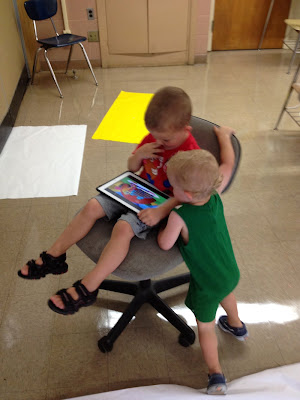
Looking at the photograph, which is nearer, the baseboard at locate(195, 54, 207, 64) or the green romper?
the green romper

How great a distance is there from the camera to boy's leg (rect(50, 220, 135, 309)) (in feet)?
3.95

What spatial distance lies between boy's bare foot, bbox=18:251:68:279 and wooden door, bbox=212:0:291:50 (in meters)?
4.11

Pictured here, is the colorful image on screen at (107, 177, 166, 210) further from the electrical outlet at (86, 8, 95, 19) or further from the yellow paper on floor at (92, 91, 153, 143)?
the electrical outlet at (86, 8, 95, 19)

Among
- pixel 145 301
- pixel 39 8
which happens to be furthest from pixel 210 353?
pixel 39 8

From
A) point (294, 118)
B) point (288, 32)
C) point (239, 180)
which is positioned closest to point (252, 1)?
point (288, 32)

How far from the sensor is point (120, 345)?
148cm

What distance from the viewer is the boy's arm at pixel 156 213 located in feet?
3.94

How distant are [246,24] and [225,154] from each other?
388cm

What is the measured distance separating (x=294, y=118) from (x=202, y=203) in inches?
90.7

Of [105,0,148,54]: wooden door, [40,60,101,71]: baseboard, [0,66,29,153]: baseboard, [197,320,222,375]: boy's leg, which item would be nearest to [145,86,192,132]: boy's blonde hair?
[197,320,222,375]: boy's leg

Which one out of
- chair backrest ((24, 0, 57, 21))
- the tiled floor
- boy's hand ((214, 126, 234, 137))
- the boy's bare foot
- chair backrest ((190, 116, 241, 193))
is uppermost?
chair backrest ((24, 0, 57, 21))

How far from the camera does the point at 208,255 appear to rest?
1.16 meters

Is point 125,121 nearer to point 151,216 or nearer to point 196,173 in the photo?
point 151,216

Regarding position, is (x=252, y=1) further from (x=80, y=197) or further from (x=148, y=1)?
(x=80, y=197)
